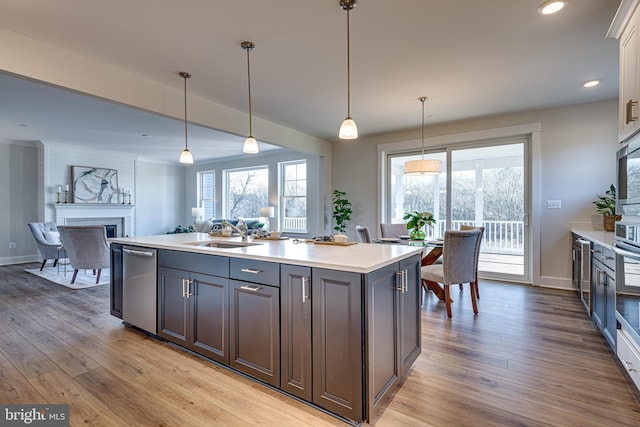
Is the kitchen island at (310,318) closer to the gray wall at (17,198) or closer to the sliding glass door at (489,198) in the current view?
the sliding glass door at (489,198)

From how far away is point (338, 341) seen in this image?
1.62m

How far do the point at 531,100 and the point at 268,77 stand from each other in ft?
11.3

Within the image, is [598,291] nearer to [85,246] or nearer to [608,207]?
[608,207]

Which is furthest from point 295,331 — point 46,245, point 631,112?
point 46,245

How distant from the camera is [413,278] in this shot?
84.7 inches

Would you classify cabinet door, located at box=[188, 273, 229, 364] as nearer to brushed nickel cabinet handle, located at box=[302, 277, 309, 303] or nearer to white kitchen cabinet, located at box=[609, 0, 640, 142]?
brushed nickel cabinet handle, located at box=[302, 277, 309, 303]

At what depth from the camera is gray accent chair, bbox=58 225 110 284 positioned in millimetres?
4602

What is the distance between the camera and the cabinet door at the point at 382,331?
158 centimetres

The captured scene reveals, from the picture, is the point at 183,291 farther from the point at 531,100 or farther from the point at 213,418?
the point at 531,100

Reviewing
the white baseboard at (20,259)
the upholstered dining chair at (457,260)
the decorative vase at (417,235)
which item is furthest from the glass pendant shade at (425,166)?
the white baseboard at (20,259)

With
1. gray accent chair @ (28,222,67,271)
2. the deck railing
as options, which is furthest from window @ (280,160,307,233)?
gray accent chair @ (28,222,67,271)

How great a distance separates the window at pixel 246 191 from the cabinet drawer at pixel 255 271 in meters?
5.87

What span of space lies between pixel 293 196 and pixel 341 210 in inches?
65.0

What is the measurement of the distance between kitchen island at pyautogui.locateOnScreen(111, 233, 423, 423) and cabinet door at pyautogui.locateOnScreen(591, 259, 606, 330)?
1656mm
